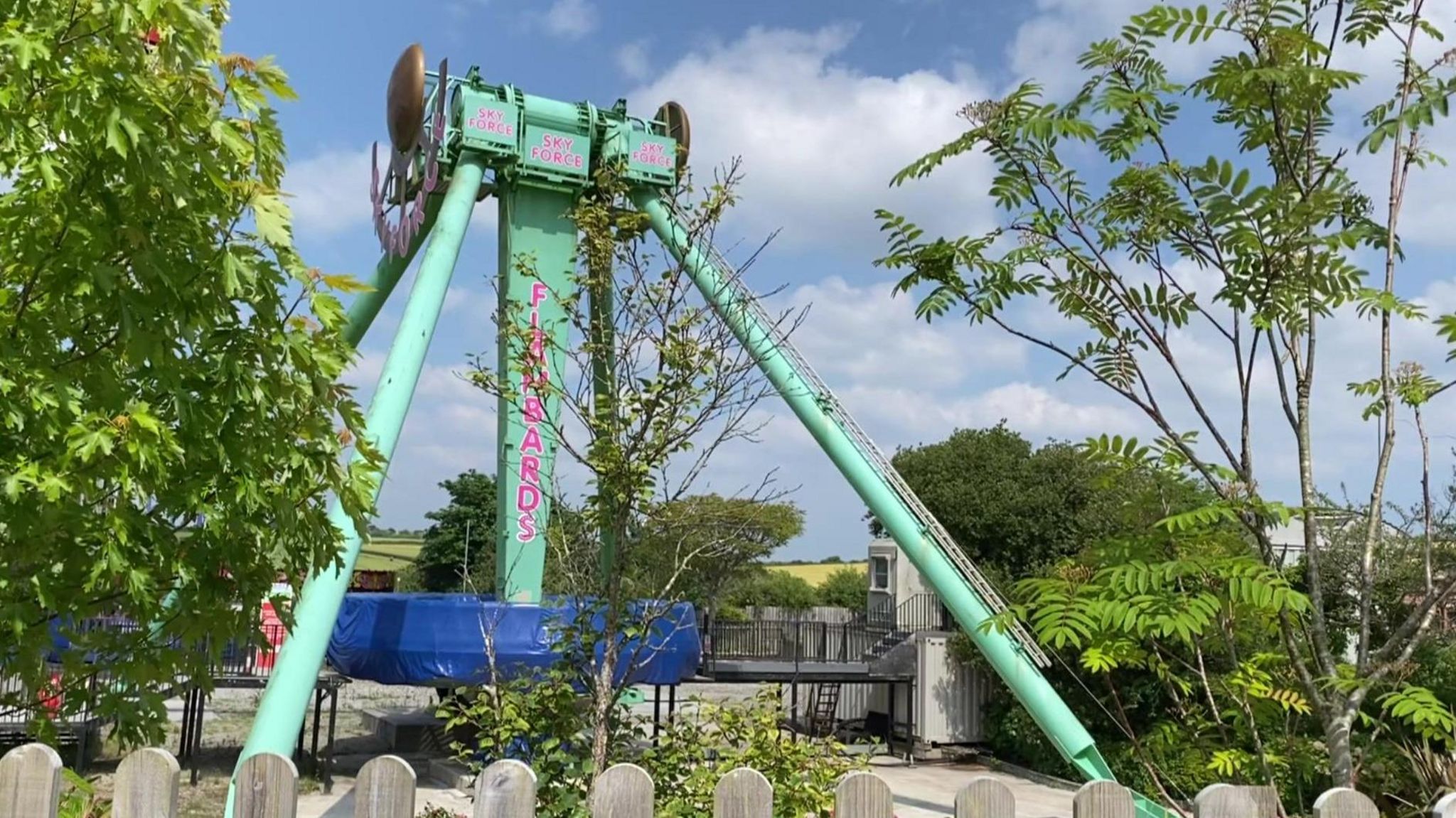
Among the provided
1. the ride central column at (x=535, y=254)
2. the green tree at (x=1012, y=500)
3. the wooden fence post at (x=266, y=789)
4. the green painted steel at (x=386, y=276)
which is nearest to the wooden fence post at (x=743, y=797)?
the wooden fence post at (x=266, y=789)

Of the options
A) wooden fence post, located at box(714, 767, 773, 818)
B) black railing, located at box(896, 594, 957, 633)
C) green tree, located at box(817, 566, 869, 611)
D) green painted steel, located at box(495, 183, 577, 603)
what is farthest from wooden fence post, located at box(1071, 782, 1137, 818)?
green tree, located at box(817, 566, 869, 611)

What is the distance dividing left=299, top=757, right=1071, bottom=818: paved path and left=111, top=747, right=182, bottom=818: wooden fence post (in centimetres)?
873

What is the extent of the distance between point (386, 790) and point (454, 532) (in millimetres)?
45092

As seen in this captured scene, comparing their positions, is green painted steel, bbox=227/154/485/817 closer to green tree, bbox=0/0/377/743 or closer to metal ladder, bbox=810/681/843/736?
green tree, bbox=0/0/377/743

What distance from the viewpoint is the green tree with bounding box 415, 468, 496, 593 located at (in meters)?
45.1

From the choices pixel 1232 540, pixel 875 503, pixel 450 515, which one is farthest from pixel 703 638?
pixel 450 515

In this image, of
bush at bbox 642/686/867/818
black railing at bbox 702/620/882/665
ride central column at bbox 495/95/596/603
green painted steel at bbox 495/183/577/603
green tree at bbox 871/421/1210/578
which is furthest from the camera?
green tree at bbox 871/421/1210/578

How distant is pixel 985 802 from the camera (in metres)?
2.13

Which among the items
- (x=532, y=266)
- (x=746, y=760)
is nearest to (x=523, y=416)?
(x=532, y=266)

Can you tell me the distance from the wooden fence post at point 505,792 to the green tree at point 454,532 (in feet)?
139

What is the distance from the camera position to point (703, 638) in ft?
63.6

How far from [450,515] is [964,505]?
1092 inches

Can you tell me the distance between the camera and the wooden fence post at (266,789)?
6.73 ft

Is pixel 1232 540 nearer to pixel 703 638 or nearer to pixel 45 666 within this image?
pixel 45 666
